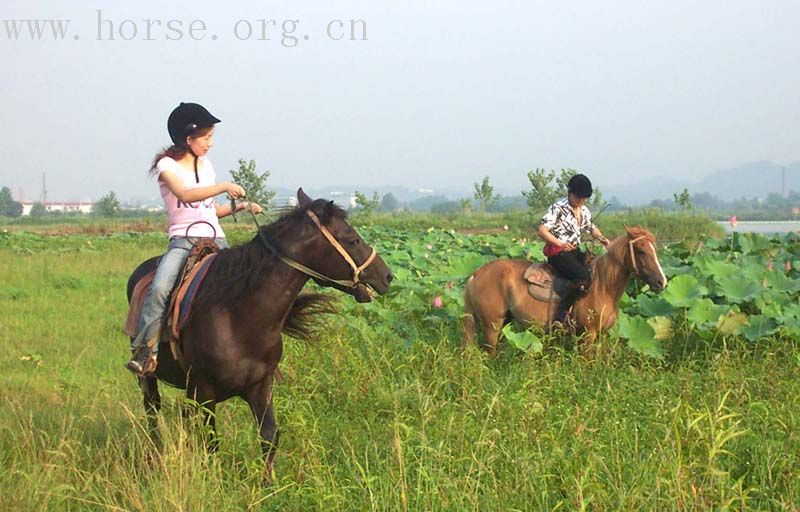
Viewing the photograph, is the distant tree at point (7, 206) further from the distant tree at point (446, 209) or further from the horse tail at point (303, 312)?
the horse tail at point (303, 312)

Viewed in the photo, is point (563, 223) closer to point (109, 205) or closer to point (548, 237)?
point (548, 237)

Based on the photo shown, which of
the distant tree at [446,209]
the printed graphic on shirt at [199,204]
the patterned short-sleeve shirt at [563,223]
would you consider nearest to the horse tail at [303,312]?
the printed graphic on shirt at [199,204]

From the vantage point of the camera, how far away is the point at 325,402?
6.39 m

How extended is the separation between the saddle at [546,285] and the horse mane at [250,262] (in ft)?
11.6

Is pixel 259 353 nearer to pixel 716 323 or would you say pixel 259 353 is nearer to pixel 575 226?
pixel 575 226

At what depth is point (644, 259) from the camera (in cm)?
734

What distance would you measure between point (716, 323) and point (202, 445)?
16.5 feet

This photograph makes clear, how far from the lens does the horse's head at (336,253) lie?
4.69 m

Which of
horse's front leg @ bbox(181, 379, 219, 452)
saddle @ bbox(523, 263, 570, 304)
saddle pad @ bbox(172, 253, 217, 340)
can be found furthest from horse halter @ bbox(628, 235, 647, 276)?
horse's front leg @ bbox(181, 379, 219, 452)

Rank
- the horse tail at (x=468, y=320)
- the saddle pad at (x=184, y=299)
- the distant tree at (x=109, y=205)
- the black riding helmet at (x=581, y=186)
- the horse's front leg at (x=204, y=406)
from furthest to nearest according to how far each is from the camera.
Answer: the distant tree at (x=109, y=205) → the horse tail at (x=468, y=320) → the black riding helmet at (x=581, y=186) → the saddle pad at (x=184, y=299) → the horse's front leg at (x=204, y=406)

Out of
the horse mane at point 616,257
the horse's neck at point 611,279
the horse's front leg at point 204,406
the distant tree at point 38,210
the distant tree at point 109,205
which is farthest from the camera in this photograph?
the distant tree at point 38,210

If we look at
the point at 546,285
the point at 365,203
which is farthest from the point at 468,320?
the point at 365,203

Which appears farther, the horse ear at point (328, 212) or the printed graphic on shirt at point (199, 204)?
the printed graphic on shirt at point (199, 204)

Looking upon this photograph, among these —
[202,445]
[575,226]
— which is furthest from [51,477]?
[575,226]
